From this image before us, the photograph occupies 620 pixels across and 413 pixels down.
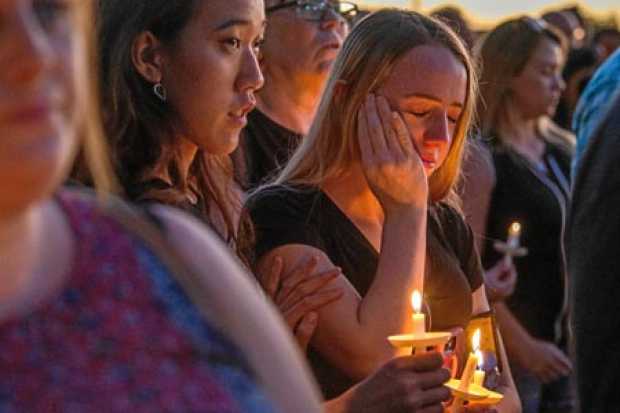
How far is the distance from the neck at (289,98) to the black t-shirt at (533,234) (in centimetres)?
104

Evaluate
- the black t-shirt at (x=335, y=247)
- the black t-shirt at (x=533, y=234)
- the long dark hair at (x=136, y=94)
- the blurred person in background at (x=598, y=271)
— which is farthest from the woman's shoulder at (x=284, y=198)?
the black t-shirt at (x=533, y=234)

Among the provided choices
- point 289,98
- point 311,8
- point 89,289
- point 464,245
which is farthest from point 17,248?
point 311,8

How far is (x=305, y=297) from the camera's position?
3.08 metres

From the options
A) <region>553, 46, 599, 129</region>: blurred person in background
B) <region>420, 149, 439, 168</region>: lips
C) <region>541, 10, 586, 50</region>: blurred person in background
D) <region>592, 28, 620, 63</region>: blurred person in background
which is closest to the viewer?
<region>420, 149, 439, 168</region>: lips

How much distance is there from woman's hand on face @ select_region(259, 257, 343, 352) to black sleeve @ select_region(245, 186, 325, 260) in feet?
0.34

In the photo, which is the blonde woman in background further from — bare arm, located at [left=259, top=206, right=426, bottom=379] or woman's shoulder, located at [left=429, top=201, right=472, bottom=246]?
bare arm, located at [left=259, top=206, right=426, bottom=379]

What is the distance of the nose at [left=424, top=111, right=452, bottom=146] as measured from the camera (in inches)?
133

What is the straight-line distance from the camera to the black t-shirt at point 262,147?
4434 mm

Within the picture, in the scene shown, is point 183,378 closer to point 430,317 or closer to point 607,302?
point 607,302

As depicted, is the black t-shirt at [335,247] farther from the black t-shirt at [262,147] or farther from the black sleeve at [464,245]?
the black t-shirt at [262,147]

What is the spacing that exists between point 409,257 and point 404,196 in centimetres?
18

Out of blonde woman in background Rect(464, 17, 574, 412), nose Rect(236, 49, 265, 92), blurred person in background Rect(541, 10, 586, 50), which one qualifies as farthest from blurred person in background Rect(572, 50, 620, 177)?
blurred person in background Rect(541, 10, 586, 50)

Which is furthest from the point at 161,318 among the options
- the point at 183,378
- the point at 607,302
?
the point at 607,302

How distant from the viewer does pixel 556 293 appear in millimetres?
5719
